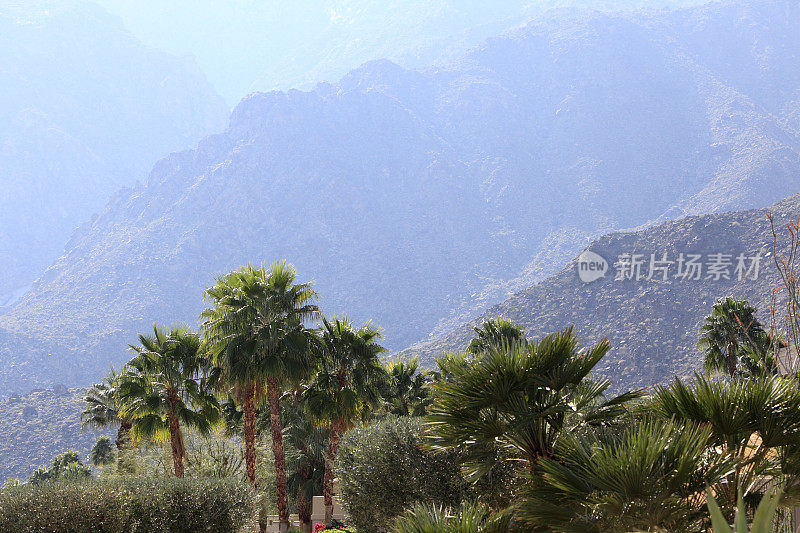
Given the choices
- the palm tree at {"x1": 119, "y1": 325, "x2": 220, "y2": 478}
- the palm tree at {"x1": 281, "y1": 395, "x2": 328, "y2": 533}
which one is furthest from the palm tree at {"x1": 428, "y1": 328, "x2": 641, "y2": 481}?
the palm tree at {"x1": 281, "y1": 395, "x2": 328, "y2": 533}

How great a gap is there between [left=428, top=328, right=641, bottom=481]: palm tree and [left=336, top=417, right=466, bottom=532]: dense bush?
5.40 metres

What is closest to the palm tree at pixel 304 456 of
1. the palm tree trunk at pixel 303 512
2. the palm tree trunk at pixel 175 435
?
the palm tree trunk at pixel 303 512

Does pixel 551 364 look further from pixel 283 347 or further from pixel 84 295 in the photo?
pixel 84 295

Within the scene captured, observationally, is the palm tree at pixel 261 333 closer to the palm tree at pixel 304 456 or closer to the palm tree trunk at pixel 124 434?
the palm tree at pixel 304 456

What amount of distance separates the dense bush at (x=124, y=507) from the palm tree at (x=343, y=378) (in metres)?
5.77

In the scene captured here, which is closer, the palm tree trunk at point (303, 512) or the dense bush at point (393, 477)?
the dense bush at point (393, 477)

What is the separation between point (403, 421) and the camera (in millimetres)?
16250

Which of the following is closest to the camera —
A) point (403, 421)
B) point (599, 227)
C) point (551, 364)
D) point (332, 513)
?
point (551, 364)

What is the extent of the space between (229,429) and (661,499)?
85.7ft

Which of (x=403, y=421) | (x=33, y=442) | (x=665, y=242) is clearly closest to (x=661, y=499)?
(x=403, y=421)

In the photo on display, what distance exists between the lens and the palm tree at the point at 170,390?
874 inches

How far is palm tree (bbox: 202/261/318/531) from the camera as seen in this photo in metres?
20.4

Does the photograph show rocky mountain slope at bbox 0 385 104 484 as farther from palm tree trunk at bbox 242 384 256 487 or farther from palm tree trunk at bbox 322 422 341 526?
palm tree trunk at bbox 242 384 256 487

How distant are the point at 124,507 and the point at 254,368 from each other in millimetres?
5810
